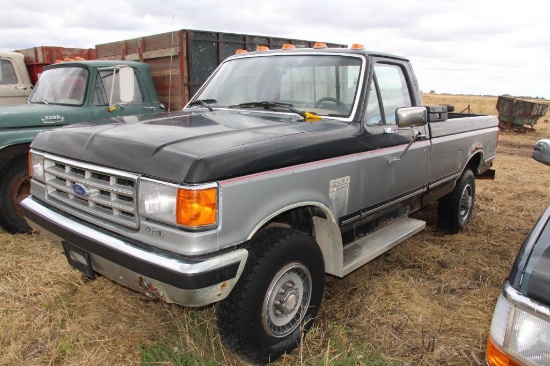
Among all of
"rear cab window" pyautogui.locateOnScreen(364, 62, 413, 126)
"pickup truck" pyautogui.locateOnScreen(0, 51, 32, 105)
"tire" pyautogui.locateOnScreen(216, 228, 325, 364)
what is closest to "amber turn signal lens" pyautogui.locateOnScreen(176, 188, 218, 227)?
"tire" pyautogui.locateOnScreen(216, 228, 325, 364)

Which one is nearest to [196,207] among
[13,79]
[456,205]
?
[456,205]

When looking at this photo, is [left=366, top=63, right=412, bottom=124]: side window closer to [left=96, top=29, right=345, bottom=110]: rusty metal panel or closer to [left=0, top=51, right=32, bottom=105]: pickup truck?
[left=96, top=29, right=345, bottom=110]: rusty metal panel

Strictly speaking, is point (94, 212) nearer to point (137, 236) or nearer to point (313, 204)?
point (137, 236)

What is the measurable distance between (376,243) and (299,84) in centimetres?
148

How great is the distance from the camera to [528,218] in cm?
616

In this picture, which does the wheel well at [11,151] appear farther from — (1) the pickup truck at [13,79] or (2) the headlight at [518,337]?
(2) the headlight at [518,337]

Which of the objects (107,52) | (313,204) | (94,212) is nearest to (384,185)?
(313,204)

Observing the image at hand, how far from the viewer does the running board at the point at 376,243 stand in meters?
3.31

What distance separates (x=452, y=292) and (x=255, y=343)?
2170 mm

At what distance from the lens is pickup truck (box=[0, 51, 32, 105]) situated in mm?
7520

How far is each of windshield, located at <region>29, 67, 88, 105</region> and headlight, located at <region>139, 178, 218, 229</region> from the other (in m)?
3.78

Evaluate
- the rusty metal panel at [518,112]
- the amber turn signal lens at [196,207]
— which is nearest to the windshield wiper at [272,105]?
the amber turn signal lens at [196,207]

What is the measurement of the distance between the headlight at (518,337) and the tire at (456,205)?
149 inches

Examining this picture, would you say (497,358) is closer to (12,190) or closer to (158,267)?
(158,267)
